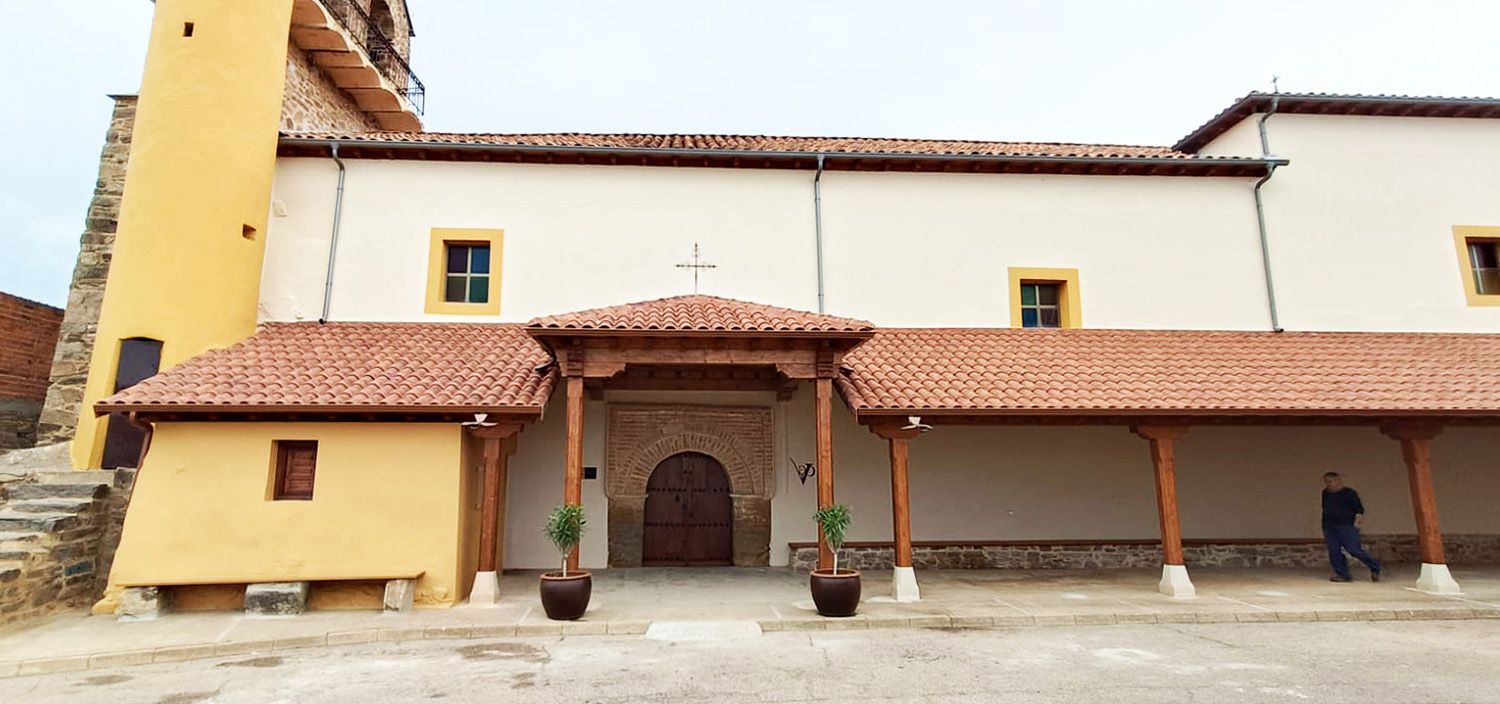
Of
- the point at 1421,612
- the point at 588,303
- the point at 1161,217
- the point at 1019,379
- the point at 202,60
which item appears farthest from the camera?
the point at 1161,217

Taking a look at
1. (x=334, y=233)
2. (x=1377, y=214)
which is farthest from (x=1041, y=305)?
(x=334, y=233)

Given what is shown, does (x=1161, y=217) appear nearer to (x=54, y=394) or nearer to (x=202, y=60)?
(x=202, y=60)

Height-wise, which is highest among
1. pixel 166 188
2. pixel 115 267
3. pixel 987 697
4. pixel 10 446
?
pixel 166 188

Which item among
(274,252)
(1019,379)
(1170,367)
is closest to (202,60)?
(274,252)

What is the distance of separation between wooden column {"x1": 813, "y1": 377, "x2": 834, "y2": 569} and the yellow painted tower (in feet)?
25.0

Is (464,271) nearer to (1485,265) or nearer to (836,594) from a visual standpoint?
(836,594)

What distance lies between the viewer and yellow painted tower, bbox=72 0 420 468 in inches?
360

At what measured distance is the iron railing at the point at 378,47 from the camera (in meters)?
14.0

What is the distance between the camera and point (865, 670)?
231 inches

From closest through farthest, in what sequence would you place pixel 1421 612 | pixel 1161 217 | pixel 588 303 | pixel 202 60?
pixel 1421 612, pixel 202 60, pixel 588 303, pixel 1161 217

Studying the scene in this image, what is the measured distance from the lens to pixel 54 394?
423 inches

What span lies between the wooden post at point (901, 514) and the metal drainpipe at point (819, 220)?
287 cm

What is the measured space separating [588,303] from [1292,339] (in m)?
10.1

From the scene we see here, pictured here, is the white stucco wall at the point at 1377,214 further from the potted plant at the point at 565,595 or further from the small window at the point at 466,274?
the small window at the point at 466,274
